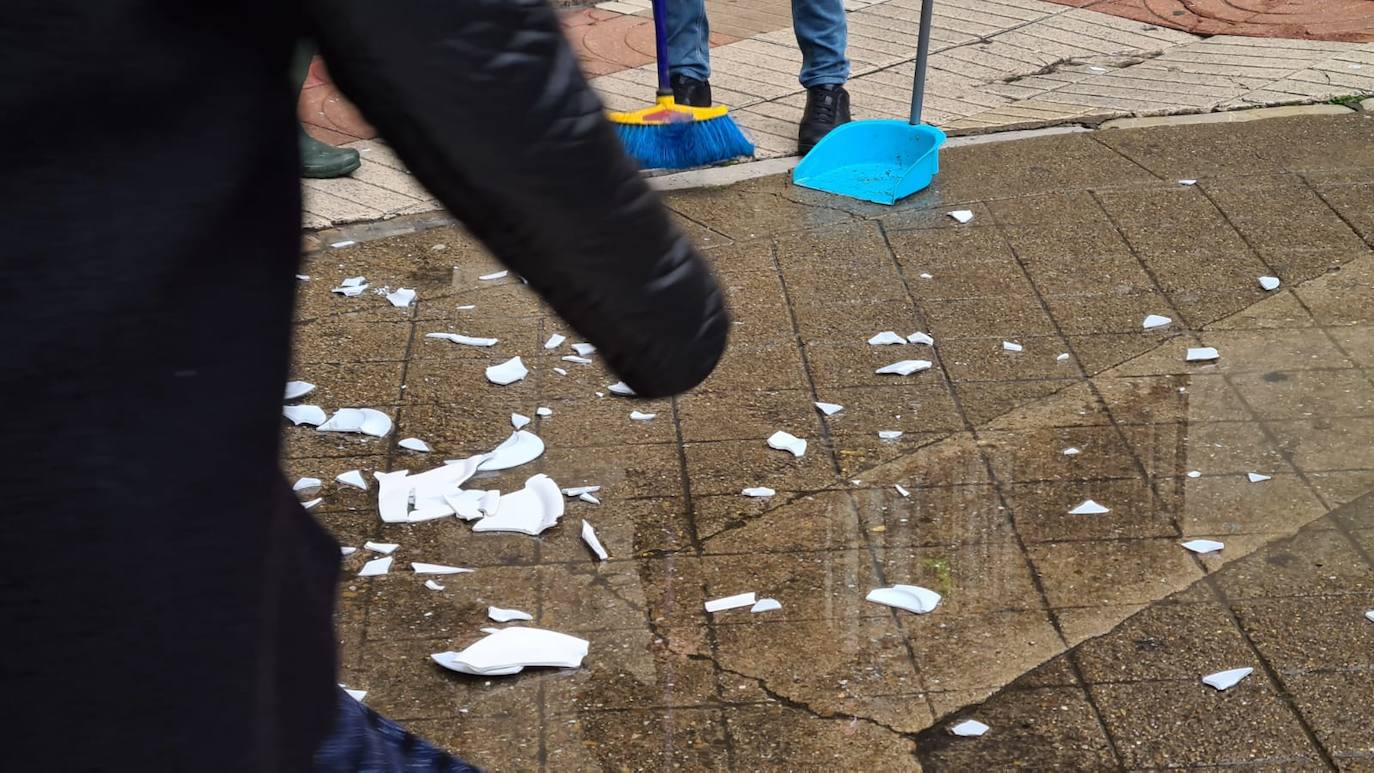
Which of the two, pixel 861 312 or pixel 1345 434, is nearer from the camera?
pixel 1345 434

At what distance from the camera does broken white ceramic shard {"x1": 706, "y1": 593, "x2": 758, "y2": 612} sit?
10.5ft

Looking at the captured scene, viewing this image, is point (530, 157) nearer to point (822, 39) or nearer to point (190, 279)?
point (190, 279)

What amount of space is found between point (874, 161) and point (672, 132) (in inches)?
28.7

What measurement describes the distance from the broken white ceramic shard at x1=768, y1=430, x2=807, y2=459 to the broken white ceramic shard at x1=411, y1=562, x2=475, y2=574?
0.85 metres

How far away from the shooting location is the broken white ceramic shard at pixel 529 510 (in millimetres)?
3502

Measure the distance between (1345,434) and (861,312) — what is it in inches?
52.4

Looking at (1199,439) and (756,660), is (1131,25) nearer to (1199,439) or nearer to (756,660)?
(1199,439)

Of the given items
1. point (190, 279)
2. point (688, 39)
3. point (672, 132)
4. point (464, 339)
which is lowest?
point (464, 339)

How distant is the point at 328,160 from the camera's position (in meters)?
5.74

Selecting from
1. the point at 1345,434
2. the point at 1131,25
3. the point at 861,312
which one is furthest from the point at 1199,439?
the point at 1131,25

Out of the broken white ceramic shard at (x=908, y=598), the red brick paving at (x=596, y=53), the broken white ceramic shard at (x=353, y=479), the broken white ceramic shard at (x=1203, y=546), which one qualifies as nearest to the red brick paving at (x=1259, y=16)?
the red brick paving at (x=596, y=53)

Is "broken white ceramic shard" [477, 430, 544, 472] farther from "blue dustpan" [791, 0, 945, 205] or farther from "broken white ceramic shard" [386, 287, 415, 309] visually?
"blue dustpan" [791, 0, 945, 205]

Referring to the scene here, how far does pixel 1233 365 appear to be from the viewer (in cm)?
410

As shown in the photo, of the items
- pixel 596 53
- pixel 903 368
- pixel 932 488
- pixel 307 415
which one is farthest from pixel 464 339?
pixel 596 53
